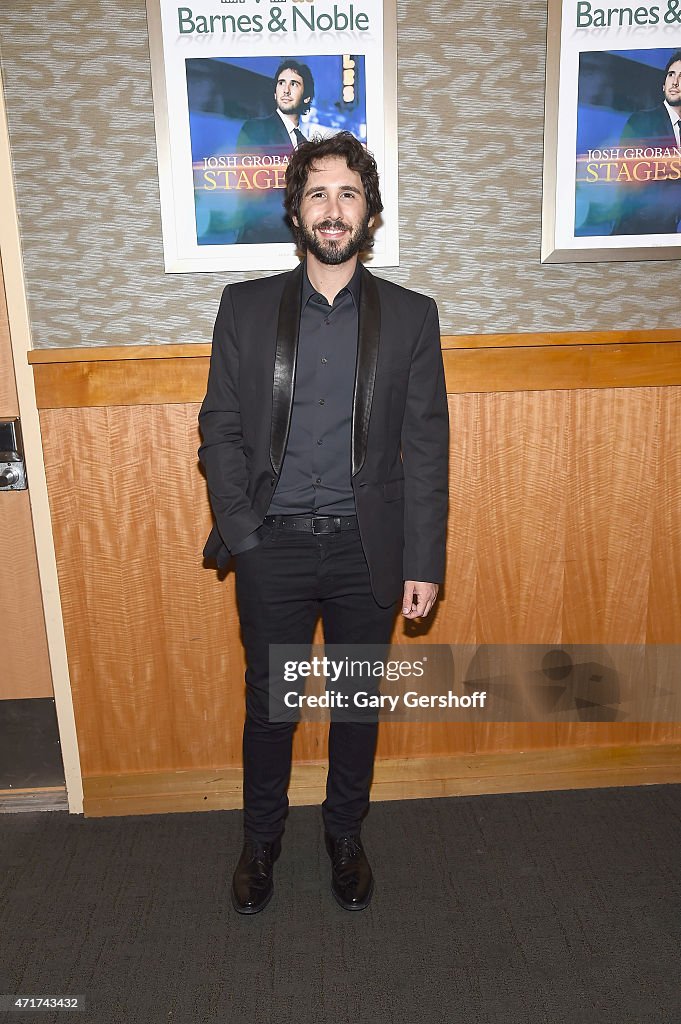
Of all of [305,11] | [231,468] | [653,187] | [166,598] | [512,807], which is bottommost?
[512,807]

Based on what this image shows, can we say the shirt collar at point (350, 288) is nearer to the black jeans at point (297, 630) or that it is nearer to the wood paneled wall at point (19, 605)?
the black jeans at point (297, 630)

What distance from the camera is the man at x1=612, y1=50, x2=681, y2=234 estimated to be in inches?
85.2

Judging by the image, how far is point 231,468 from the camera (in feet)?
6.32

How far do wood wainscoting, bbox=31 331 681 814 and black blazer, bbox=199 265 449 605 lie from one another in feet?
1.05

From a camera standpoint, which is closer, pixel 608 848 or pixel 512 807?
pixel 608 848

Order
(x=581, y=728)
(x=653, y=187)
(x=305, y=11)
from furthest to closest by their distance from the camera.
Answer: (x=581, y=728)
(x=653, y=187)
(x=305, y=11)

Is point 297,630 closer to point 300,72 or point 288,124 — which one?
point 288,124

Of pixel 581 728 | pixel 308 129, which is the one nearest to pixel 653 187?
pixel 308 129

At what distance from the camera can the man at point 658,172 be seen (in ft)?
7.10

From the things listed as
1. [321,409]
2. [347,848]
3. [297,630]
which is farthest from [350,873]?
[321,409]

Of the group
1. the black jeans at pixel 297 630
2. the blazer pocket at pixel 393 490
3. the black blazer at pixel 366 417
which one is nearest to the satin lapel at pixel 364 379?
Result: the black blazer at pixel 366 417

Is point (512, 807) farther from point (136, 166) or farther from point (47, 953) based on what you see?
point (136, 166)

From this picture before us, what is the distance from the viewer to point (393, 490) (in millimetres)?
1985

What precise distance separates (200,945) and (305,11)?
93.9 inches
